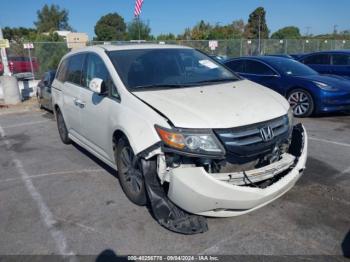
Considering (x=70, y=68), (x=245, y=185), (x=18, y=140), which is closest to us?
(x=245, y=185)

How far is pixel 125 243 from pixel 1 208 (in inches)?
69.2

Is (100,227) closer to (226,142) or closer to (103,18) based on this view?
(226,142)

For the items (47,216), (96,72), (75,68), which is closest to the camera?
(47,216)

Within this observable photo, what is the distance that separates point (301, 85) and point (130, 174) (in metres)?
5.83

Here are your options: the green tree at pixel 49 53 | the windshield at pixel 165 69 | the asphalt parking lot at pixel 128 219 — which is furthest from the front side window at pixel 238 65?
the green tree at pixel 49 53

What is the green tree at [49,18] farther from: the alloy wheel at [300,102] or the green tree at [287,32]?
the alloy wheel at [300,102]

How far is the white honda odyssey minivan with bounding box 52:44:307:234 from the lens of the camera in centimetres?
298

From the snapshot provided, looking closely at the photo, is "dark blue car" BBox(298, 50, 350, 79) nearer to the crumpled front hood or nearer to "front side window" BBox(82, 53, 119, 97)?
the crumpled front hood

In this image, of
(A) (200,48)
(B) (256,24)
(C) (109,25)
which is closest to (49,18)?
(C) (109,25)

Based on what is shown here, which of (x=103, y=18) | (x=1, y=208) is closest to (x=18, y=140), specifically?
(x=1, y=208)

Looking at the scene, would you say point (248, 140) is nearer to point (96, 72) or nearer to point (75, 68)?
point (96, 72)

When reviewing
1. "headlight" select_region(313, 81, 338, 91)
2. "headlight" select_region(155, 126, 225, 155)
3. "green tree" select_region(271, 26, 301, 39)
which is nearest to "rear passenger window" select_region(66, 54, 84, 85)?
"headlight" select_region(155, 126, 225, 155)

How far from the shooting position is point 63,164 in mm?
5398

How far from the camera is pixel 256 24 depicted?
229 ft
